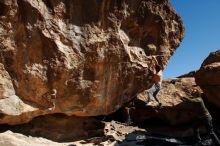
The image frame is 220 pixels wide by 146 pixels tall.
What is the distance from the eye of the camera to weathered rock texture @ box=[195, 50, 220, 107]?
11.9 metres

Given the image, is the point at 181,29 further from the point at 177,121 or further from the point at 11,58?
the point at 11,58

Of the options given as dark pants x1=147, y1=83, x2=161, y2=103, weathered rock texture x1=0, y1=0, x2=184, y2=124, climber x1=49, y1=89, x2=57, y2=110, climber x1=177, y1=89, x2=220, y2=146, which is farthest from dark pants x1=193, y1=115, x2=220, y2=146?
climber x1=49, y1=89, x2=57, y2=110

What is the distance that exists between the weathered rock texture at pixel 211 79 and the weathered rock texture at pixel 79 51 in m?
2.10

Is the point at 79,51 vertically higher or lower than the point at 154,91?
higher

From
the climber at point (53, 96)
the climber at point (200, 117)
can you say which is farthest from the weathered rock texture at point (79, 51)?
the climber at point (200, 117)

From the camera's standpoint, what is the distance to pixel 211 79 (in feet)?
39.7

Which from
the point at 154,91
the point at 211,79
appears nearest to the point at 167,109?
the point at 154,91

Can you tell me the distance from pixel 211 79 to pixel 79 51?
5632 millimetres

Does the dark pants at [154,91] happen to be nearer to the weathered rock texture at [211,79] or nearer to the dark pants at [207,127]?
the dark pants at [207,127]

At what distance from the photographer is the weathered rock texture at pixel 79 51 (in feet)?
26.0

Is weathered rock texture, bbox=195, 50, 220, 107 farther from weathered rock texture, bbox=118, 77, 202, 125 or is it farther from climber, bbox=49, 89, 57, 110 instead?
climber, bbox=49, 89, 57, 110

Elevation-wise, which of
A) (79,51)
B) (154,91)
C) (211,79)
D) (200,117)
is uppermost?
(79,51)

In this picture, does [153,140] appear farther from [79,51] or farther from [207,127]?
[79,51]

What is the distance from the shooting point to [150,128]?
1273 cm
